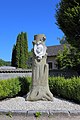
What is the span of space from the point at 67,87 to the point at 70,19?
5387mm

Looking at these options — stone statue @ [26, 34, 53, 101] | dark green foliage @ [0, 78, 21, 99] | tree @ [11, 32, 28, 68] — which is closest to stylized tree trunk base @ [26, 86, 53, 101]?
stone statue @ [26, 34, 53, 101]

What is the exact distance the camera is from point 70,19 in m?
13.5

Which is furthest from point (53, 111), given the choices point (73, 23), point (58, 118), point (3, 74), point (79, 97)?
point (3, 74)

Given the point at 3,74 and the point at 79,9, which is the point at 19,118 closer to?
the point at 79,9

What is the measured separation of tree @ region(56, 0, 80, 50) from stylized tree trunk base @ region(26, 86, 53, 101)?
5.70 meters

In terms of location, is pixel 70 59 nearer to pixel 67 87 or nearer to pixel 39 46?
pixel 67 87

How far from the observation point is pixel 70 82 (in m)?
9.57

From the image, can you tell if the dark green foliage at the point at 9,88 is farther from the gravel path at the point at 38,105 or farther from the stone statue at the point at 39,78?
the stone statue at the point at 39,78

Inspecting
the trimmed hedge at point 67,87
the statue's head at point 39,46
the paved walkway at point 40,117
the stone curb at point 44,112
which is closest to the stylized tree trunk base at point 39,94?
the trimmed hedge at point 67,87

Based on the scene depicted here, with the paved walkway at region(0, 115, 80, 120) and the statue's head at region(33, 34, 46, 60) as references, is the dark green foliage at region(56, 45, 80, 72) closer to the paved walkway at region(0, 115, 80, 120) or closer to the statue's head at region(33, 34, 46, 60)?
the statue's head at region(33, 34, 46, 60)

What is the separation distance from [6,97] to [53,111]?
3410mm

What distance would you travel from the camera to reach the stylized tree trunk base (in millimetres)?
9414

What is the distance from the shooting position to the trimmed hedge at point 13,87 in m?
9.56

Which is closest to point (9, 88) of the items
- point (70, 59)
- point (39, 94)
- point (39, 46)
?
point (39, 94)
